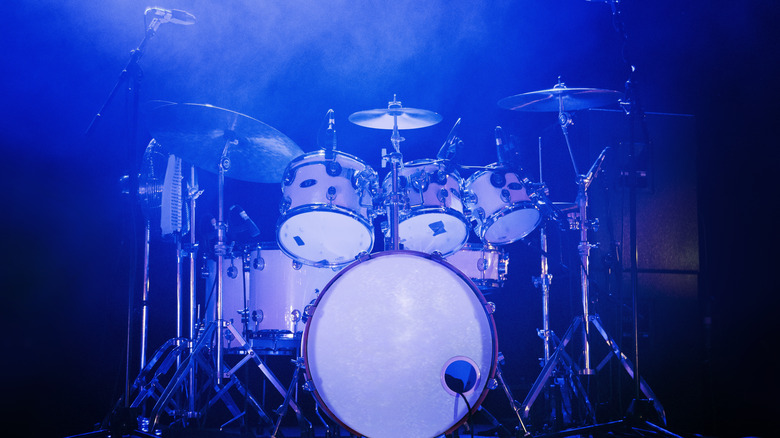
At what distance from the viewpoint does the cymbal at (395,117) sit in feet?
14.1

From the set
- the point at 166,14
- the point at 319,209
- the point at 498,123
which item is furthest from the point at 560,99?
the point at 166,14

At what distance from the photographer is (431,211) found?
14.1 ft

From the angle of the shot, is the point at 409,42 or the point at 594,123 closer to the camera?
the point at 594,123

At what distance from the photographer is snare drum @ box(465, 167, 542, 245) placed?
14.9 ft

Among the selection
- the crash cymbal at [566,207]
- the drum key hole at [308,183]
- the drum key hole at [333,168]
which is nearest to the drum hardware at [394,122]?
the drum key hole at [333,168]

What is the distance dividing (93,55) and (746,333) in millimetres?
5605

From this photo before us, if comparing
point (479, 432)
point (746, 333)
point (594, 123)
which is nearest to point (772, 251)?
point (746, 333)

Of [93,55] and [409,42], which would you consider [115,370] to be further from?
[409,42]

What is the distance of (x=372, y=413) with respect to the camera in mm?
3045

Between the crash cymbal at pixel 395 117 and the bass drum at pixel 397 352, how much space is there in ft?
5.13

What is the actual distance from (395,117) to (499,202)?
3.24 ft

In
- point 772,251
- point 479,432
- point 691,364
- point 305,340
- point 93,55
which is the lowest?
point 479,432

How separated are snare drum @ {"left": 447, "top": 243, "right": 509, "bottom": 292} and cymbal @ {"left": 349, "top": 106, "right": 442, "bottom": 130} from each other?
0.98 metres

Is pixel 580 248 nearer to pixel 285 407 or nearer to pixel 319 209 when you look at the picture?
pixel 319 209
